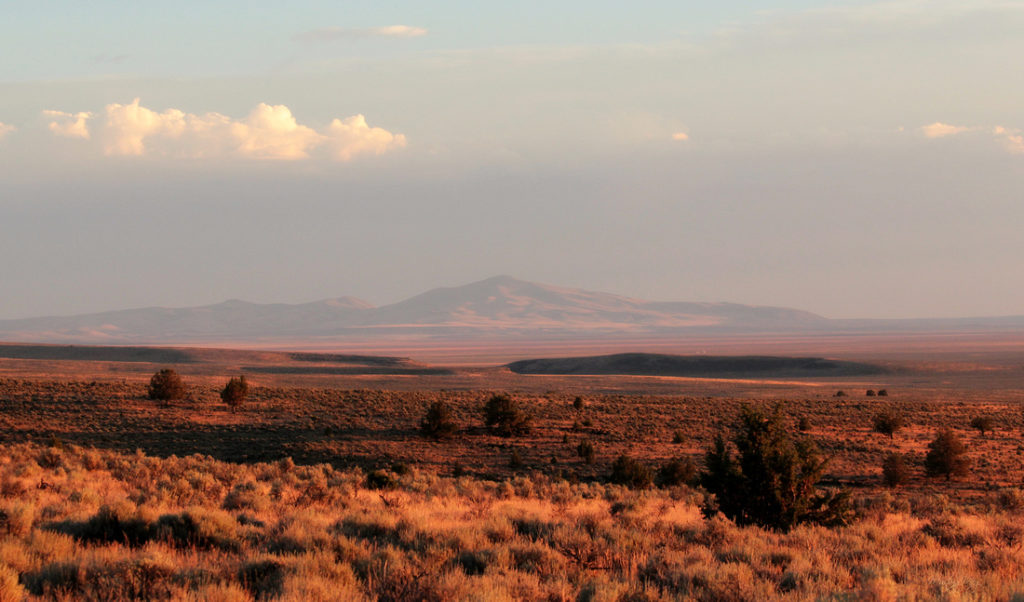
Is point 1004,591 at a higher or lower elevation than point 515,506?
higher

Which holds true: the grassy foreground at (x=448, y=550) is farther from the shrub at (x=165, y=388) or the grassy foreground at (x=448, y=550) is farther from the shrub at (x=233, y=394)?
the shrub at (x=165, y=388)

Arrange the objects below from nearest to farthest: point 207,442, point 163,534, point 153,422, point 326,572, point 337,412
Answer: point 326,572 < point 163,534 < point 207,442 < point 153,422 < point 337,412

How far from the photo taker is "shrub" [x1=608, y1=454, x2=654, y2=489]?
890 inches

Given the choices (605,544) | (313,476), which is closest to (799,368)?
(313,476)

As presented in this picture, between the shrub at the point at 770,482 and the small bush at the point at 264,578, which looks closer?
the small bush at the point at 264,578

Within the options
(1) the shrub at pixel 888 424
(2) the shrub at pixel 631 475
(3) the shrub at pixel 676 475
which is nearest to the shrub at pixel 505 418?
(2) the shrub at pixel 631 475

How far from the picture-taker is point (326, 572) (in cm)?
775

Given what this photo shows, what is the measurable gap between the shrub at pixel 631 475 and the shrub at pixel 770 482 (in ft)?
26.0

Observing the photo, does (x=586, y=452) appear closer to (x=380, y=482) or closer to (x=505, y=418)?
(x=505, y=418)

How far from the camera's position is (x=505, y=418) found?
31.9 meters

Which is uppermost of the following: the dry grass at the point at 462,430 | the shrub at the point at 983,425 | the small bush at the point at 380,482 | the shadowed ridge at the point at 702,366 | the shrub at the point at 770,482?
the shrub at the point at 770,482

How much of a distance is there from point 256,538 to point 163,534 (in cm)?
112

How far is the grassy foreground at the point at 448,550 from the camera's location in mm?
7301

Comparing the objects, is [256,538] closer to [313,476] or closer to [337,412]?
[313,476]
